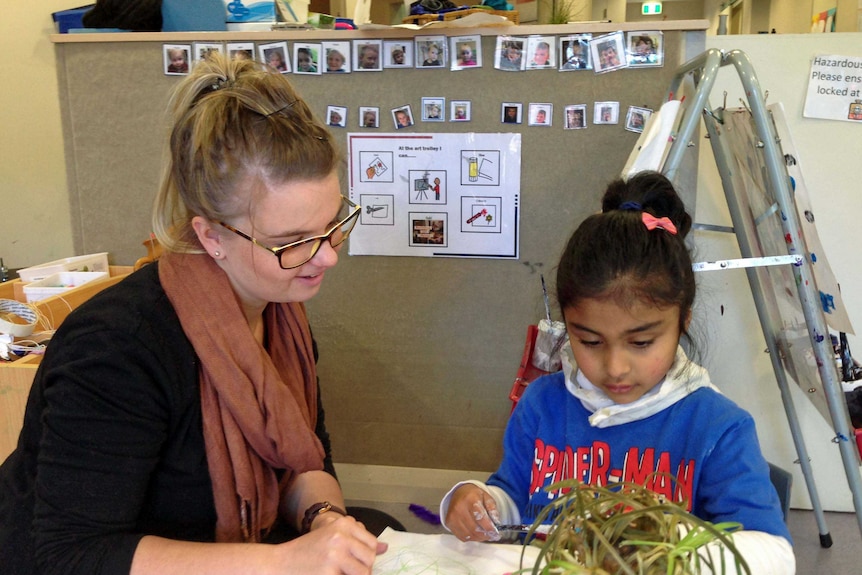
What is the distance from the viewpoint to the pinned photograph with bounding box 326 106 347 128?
1.99m

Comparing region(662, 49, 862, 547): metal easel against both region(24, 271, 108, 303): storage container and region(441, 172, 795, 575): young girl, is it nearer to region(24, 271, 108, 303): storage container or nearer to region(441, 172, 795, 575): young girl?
region(441, 172, 795, 575): young girl

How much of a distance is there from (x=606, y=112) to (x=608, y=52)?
15 centimetres

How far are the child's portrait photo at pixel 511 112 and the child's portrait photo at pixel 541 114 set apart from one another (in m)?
0.03

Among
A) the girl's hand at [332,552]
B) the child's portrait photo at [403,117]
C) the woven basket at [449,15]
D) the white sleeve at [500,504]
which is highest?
the woven basket at [449,15]

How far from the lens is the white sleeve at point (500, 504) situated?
1.05 metres

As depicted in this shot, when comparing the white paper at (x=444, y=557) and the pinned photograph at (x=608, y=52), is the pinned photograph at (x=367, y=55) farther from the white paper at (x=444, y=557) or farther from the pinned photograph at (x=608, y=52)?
the white paper at (x=444, y=557)

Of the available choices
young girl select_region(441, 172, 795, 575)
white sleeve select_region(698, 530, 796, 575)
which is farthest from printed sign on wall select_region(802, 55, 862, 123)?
white sleeve select_region(698, 530, 796, 575)

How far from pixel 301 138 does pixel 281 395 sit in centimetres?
40

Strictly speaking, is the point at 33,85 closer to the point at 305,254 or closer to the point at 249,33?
the point at 249,33

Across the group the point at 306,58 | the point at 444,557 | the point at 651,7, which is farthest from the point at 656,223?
the point at 651,7

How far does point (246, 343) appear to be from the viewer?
104 centimetres

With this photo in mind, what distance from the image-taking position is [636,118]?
72.6 inches

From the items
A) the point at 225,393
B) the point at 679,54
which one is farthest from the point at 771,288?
the point at 225,393

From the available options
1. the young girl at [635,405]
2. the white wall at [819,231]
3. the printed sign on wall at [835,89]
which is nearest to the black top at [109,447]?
the young girl at [635,405]
